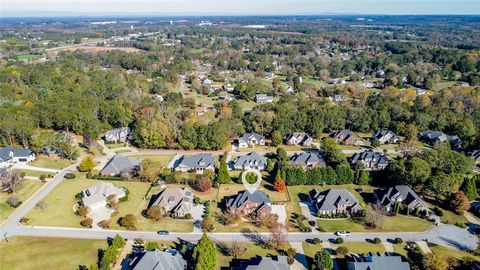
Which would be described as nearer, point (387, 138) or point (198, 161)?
point (198, 161)

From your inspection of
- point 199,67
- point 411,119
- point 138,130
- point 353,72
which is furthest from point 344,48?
point 138,130

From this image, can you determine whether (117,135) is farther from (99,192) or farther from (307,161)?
(307,161)

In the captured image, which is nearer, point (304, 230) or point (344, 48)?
point (304, 230)

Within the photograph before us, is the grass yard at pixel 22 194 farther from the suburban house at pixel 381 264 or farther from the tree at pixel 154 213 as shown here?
the suburban house at pixel 381 264

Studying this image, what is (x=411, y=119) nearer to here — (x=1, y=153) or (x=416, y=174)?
(x=416, y=174)

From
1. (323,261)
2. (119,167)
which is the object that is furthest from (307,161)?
(119,167)

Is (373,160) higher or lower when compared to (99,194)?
lower
